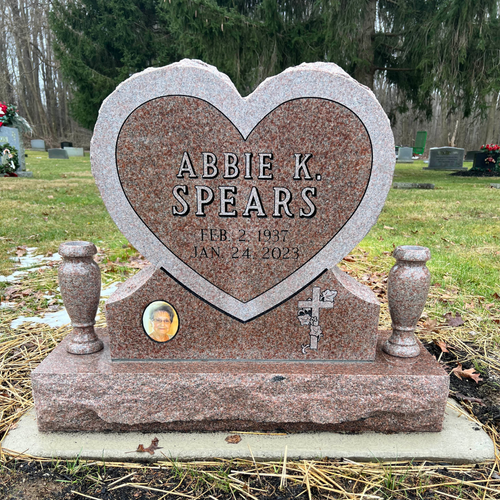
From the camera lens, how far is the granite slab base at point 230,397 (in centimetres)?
225

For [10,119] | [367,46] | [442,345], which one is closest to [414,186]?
[367,46]

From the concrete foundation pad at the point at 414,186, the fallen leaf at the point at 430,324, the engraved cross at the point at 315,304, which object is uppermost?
the engraved cross at the point at 315,304

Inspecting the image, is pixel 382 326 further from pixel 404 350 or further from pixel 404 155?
pixel 404 155

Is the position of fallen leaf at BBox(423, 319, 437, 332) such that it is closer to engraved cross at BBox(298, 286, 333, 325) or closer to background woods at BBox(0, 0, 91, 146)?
engraved cross at BBox(298, 286, 333, 325)

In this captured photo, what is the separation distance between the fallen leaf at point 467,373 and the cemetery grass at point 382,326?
1.4 inches

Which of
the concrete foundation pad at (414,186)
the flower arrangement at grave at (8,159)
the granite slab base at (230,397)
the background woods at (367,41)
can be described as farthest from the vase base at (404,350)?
the flower arrangement at grave at (8,159)

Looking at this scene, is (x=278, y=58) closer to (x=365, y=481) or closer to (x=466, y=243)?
(x=466, y=243)

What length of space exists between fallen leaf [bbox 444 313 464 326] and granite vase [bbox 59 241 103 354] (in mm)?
2846

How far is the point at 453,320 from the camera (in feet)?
11.7

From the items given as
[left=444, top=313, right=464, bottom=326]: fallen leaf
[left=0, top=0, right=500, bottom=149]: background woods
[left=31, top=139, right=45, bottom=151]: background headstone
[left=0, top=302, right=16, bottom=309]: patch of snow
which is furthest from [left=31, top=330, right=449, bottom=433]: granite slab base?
[left=31, top=139, right=45, bottom=151]: background headstone

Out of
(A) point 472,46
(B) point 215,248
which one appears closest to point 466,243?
(B) point 215,248

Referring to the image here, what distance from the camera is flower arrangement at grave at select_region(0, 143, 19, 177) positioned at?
41.4ft

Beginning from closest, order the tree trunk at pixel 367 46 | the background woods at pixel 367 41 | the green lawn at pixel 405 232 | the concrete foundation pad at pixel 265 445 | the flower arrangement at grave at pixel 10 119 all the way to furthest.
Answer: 1. the concrete foundation pad at pixel 265 445
2. the green lawn at pixel 405 232
3. the background woods at pixel 367 41
4. the flower arrangement at grave at pixel 10 119
5. the tree trunk at pixel 367 46

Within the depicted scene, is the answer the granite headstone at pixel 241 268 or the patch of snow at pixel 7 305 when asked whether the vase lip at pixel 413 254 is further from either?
the patch of snow at pixel 7 305
